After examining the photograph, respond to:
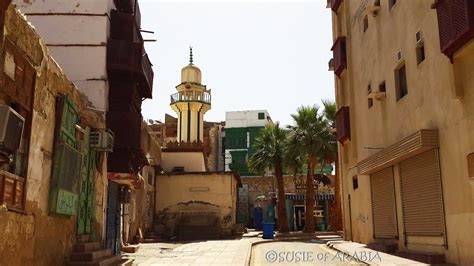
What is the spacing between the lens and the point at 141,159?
766 inches

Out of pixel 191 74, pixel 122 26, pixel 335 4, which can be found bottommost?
pixel 122 26

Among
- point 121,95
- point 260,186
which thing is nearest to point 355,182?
point 121,95

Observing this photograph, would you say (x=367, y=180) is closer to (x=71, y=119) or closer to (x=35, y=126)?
(x=71, y=119)

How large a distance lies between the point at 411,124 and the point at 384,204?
4.19 m

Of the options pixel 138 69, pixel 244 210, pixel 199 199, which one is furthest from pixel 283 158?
pixel 138 69

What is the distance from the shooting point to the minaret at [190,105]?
158 ft

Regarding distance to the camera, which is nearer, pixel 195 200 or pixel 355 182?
pixel 355 182

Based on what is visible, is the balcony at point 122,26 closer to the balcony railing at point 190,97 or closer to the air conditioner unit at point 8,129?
the air conditioner unit at point 8,129

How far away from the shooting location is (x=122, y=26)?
59.1 feet

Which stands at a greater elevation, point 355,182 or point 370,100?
point 370,100

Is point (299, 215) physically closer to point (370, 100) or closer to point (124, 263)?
point (370, 100)

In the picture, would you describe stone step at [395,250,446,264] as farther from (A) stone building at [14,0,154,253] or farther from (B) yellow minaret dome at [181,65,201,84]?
(B) yellow minaret dome at [181,65,201,84]

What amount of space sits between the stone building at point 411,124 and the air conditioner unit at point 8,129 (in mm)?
8517

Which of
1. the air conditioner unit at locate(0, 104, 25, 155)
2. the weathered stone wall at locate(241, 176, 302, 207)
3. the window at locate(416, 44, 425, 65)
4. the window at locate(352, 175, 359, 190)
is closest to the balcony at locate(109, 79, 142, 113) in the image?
the window at locate(416, 44, 425, 65)
